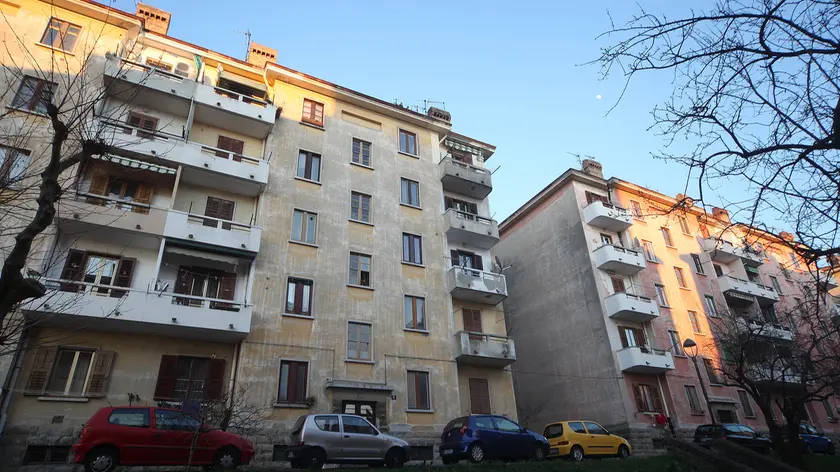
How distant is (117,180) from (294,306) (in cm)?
898

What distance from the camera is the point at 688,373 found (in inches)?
1222

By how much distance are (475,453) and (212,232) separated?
13.1 m

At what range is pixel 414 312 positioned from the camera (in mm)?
24484

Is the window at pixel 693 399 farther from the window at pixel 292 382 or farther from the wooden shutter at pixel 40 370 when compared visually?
the wooden shutter at pixel 40 370

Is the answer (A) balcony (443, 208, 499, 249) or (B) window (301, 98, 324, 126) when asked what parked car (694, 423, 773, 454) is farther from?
(B) window (301, 98, 324, 126)

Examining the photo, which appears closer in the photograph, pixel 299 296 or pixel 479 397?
pixel 299 296


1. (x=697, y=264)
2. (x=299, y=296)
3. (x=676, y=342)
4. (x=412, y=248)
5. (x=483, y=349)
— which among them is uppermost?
(x=697, y=264)

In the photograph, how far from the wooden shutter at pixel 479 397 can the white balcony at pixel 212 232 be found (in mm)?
12139

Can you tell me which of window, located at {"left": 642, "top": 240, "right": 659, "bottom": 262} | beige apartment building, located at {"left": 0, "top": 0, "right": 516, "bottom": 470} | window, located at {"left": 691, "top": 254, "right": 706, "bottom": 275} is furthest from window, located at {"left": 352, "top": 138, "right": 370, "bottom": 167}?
window, located at {"left": 691, "top": 254, "right": 706, "bottom": 275}

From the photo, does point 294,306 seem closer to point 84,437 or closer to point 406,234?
point 406,234

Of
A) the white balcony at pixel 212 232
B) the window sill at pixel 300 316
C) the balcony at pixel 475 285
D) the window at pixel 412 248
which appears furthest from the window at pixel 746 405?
the white balcony at pixel 212 232

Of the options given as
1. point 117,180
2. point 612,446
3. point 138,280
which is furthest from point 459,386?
point 117,180

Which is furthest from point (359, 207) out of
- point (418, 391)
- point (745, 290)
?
point (745, 290)

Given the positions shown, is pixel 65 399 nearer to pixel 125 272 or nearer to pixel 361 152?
pixel 125 272
